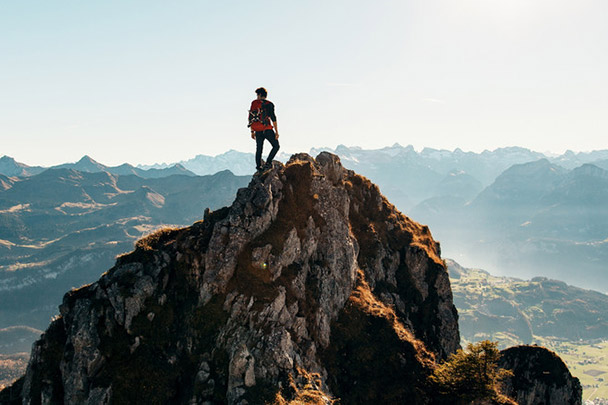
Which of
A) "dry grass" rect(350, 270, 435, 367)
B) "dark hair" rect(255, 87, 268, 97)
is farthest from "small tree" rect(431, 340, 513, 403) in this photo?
"dark hair" rect(255, 87, 268, 97)

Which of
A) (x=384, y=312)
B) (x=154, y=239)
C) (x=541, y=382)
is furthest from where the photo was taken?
(x=541, y=382)

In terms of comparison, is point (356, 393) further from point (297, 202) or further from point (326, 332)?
point (297, 202)

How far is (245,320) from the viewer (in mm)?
31859

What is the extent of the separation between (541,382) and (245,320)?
54916 millimetres

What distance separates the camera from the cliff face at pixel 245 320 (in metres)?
29.1

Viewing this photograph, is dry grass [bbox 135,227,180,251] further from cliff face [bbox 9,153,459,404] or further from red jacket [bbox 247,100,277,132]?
red jacket [bbox 247,100,277,132]

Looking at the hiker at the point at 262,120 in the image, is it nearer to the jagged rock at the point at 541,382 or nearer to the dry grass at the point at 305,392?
the dry grass at the point at 305,392

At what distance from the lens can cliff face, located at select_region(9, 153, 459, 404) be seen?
2914cm

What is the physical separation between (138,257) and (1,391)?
23913mm

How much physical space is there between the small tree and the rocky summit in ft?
5.11

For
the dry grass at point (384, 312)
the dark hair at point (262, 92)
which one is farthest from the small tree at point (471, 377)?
the dark hair at point (262, 92)

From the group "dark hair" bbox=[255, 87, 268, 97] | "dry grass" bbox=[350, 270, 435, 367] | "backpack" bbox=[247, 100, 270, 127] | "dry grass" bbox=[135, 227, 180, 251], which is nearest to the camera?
"dry grass" bbox=[350, 270, 435, 367]

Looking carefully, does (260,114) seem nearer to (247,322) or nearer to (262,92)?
(262,92)

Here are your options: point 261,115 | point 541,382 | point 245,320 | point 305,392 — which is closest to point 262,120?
point 261,115
